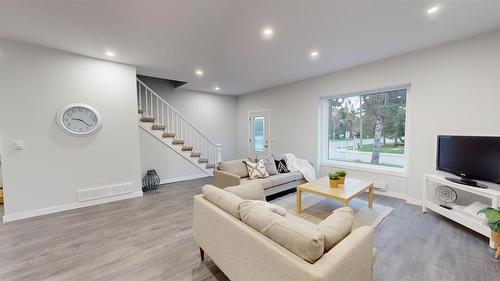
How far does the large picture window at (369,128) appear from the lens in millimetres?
4004

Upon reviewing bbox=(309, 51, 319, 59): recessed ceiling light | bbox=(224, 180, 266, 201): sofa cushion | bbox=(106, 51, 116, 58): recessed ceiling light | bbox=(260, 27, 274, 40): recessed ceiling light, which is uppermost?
bbox=(309, 51, 319, 59): recessed ceiling light

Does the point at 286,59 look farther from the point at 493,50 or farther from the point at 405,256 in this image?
the point at 405,256

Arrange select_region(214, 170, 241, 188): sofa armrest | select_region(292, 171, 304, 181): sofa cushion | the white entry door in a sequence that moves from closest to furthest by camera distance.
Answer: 1. select_region(214, 170, 241, 188): sofa armrest
2. select_region(292, 171, 304, 181): sofa cushion
3. the white entry door

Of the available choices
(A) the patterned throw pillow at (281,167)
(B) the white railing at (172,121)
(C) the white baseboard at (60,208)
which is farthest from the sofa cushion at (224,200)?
(B) the white railing at (172,121)

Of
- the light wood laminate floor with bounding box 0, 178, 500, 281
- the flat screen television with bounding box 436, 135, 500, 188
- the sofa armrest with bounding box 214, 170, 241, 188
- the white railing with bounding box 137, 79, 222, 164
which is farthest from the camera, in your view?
the white railing with bounding box 137, 79, 222, 164

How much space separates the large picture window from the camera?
4.00 metres

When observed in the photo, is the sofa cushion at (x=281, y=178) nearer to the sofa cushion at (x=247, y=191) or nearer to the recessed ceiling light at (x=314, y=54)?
the sofa cushion at (x=247, y=191)

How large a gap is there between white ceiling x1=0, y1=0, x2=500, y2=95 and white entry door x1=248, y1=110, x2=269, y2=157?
2.71m

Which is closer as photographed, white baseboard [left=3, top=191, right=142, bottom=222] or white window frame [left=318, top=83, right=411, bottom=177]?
white baseboard [left=3, top=191, right=142, bottom=222]

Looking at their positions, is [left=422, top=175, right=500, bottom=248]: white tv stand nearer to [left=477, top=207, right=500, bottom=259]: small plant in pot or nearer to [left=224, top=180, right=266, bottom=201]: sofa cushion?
[left=477, top=207, right=500, bottom=259]: small plant in pot

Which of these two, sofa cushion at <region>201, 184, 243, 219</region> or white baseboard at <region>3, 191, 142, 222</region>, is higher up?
sofa cushion at <region>201, 184, 243, 219</region>

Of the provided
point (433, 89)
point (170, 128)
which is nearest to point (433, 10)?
point (433, 89)

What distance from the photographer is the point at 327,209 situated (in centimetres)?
330

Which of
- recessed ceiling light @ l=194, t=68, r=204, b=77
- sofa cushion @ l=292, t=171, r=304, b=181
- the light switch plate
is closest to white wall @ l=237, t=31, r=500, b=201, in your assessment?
sofa cushion @ l=292, t=171, r=304, b=181
